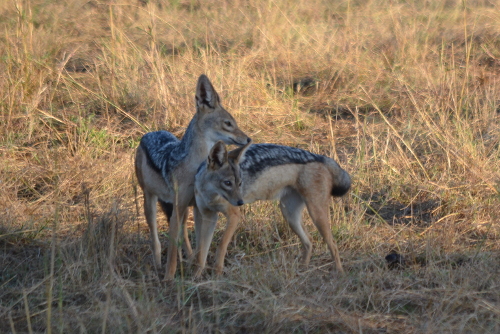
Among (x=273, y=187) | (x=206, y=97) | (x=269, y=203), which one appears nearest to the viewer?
(x=273, y=187)

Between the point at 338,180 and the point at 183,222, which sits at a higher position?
the point at 338,180

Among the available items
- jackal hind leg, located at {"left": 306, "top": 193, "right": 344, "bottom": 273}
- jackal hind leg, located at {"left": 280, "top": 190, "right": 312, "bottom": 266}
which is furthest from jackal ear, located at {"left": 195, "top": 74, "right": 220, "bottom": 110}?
jackal hind leg, located at {"left": 306, "top": 193, "right": 344, "bottom": 273}

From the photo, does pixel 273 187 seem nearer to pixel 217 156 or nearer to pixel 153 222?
pixel 217 156

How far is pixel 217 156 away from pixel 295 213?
0.92m

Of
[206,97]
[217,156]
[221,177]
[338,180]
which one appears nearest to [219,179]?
[221,177]

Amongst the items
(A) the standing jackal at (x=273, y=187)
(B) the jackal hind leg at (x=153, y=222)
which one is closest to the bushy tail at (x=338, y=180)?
(A) the standing jackal at (x=273, y=187)

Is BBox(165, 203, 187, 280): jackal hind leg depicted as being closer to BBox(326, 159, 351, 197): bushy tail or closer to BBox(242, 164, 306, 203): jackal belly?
BBox(242, 164, 306, 203): jackal belly

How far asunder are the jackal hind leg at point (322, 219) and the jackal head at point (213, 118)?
2.46ft

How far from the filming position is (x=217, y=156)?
198 inches

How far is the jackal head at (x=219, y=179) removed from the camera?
498 centimetres

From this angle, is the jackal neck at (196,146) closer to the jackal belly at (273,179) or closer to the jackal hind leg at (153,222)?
the jackal belly at (273,179)

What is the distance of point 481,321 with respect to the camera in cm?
391

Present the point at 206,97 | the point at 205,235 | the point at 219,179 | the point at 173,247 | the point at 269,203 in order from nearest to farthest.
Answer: the point at 219,179
the point at 173,247
the point at 205,235
the point at 206,97
the point at 269,203

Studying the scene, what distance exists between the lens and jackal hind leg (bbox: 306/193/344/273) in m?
5.26
